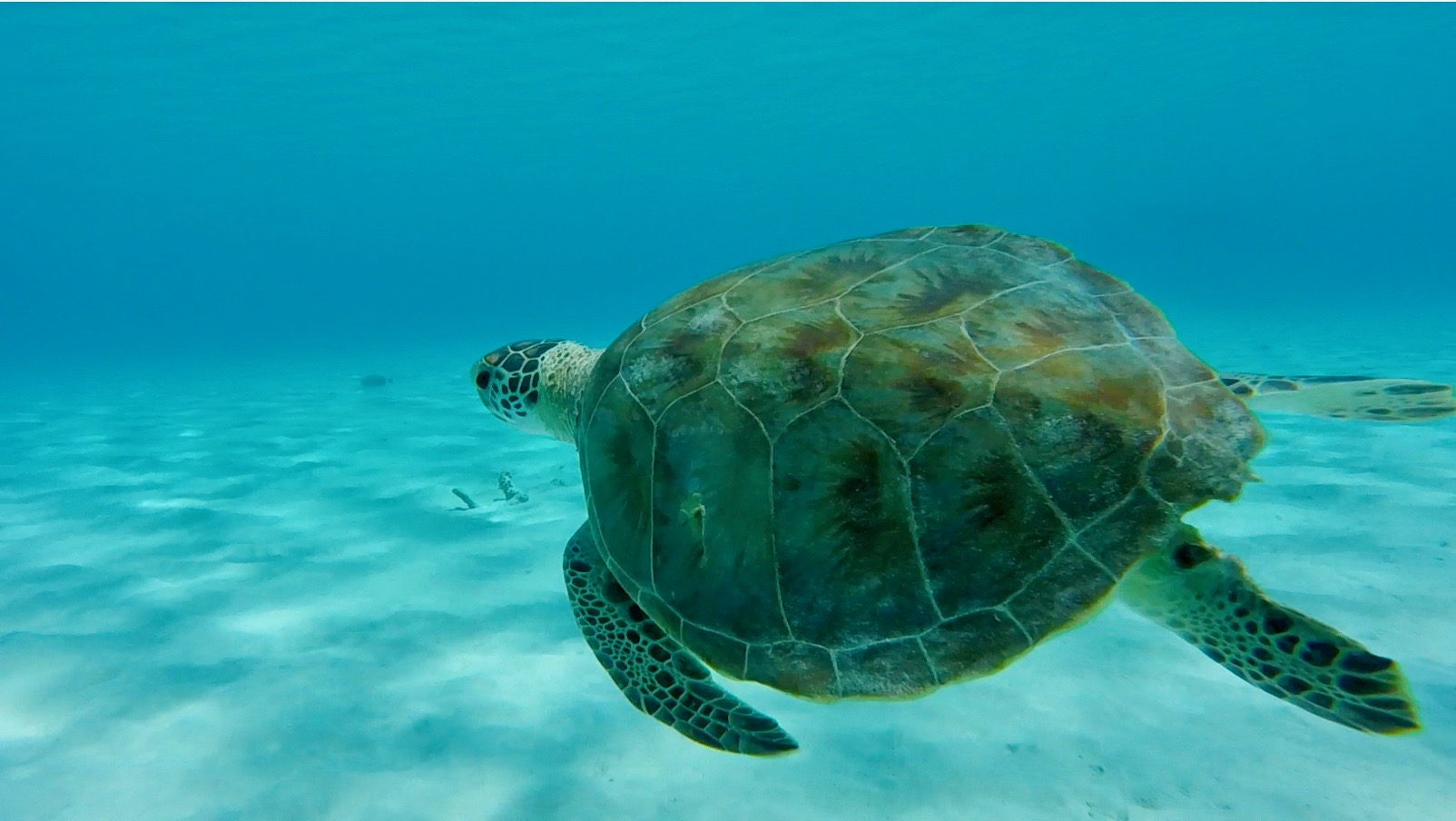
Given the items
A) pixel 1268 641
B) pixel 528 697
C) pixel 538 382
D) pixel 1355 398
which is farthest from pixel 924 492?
pixel 538 382

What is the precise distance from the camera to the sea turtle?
215 centimetres

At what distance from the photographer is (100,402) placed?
49.0 feet

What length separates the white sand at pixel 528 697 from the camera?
2.84m

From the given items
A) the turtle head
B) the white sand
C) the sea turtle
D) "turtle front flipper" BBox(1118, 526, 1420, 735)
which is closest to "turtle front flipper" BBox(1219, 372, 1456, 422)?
the sea turtle

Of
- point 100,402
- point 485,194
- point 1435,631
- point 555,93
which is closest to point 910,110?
point 555,93

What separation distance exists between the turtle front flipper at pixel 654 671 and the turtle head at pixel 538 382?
1252mm

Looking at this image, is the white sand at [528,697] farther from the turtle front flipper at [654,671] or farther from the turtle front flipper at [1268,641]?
the turtle front flipper at [1268,641]

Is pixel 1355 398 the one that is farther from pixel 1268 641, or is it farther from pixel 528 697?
pixel 528 697

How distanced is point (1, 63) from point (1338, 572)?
46.9 metres

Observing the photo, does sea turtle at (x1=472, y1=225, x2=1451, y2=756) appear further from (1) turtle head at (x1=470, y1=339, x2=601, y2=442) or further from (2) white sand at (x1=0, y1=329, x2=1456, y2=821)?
(1) turtle head at (x1=470, y1=339, x2=601, y2=442)

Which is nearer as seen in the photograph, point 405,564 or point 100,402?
point 405,564

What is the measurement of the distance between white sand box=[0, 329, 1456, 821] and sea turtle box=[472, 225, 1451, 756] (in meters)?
0.69

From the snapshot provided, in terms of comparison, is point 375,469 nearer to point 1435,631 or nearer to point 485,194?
point 1435,631

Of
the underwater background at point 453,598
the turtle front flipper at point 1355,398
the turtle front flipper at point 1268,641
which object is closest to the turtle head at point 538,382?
the underwater background at point 453,598
